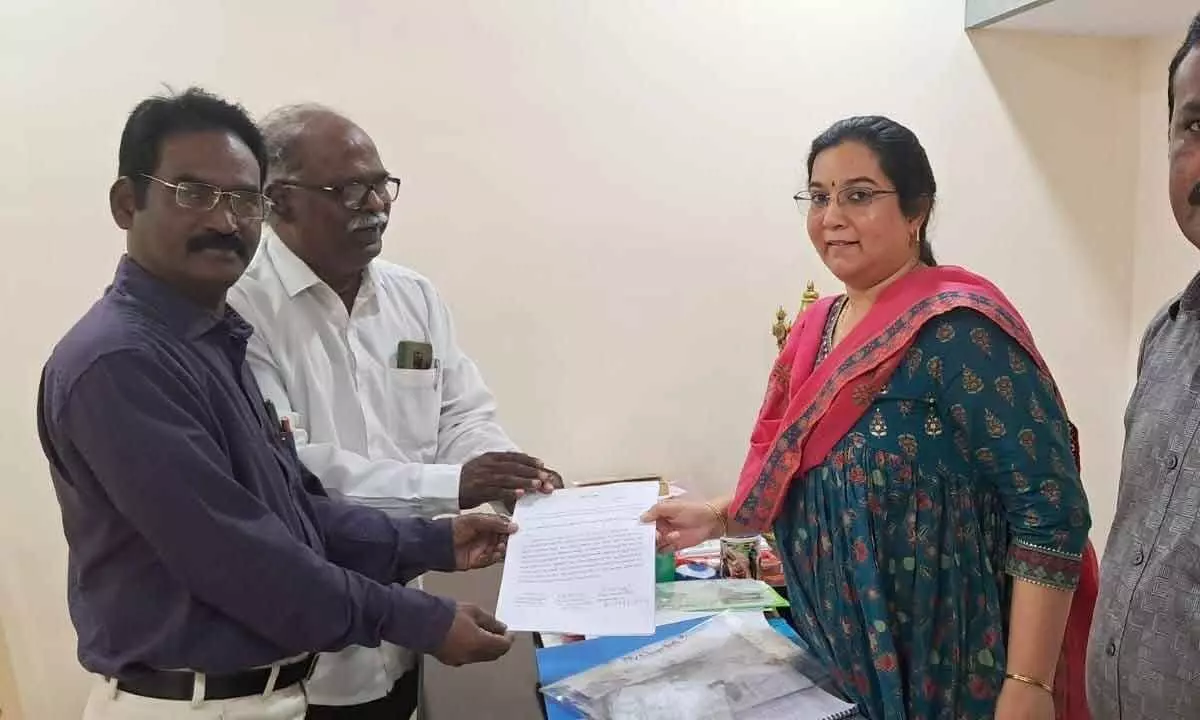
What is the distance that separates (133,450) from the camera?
0.96 metres

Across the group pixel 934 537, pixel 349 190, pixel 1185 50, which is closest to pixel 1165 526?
pixel 934 537

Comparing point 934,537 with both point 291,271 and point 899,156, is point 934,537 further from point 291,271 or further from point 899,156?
point 291,271

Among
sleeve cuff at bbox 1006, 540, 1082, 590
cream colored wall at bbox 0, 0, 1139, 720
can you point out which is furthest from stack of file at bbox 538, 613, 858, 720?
cream colored wall at bbox 0, 0, 1139, 720

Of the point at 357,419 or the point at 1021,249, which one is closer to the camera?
the point at 357,419

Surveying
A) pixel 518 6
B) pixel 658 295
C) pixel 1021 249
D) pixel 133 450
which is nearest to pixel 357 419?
pixel 133 450

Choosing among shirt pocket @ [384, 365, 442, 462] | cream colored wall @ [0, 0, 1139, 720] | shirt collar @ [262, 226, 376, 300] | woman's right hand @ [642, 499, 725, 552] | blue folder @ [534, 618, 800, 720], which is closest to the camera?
blue folder @ [534, 618, 800, 720]

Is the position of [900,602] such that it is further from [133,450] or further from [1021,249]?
[1021,249]

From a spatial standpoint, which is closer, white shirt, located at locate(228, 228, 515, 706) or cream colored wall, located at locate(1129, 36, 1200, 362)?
white shirt, located at locate(228, 228, 515, 706)

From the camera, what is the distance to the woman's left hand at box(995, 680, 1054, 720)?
1.06 meters

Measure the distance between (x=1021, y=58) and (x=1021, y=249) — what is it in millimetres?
571

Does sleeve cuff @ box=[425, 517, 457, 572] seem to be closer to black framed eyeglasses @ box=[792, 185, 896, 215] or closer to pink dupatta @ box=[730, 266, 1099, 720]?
pink dupatta @ box=[730, 266, 1099, 720]

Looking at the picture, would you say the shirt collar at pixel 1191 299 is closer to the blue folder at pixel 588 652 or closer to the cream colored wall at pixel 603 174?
the blue folder at pixel 588 652

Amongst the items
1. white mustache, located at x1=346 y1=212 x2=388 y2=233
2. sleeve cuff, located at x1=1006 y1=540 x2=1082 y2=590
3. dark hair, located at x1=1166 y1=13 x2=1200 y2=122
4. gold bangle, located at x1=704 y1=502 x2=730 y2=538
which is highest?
dark hair, located at x1=1166 y1=13 x2=1200 y2=122

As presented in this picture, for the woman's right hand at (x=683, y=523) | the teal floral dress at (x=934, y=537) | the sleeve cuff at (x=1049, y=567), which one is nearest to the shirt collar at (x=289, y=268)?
the woman's right hand at (x=683, y=523)
